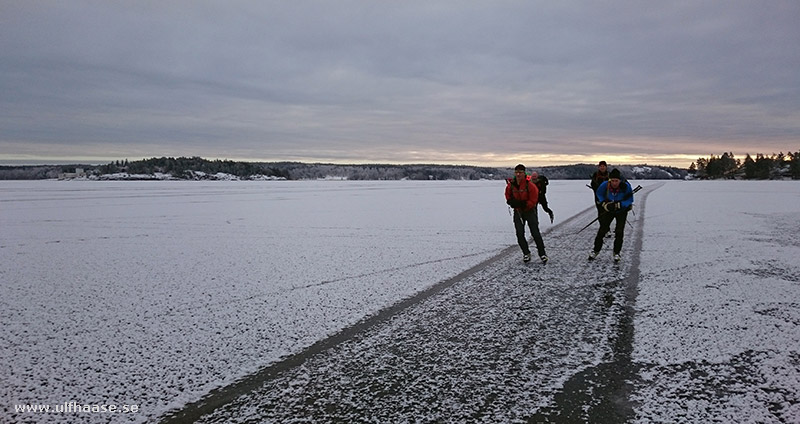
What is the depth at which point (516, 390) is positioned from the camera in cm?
329

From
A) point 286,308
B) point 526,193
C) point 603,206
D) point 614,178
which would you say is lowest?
point 286,308

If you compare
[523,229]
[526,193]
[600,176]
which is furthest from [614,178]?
[600,176]

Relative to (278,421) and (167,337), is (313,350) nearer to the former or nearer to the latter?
(278,421)

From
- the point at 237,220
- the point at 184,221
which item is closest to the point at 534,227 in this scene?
the point at 237,220

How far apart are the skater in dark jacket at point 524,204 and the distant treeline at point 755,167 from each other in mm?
139394

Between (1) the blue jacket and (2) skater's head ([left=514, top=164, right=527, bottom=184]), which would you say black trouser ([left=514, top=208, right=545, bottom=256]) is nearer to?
(2) skater's head ([left=514, top=164, right=527, bottom=184])

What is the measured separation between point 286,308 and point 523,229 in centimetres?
476

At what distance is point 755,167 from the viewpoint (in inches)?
4803

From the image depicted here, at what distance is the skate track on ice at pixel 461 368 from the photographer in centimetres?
303

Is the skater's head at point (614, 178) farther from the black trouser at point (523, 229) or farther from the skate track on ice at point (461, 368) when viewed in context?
the skate track on ice at point (461, 368)

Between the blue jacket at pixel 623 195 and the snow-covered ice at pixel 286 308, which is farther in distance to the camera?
the blue jacket at pixel 623 195

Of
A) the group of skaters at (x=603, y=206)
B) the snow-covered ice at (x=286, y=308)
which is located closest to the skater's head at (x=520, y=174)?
the group of skaters at (x=603, y=206)

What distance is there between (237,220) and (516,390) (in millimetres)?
14937

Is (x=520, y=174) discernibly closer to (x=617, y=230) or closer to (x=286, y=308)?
(x=617, y=230)
